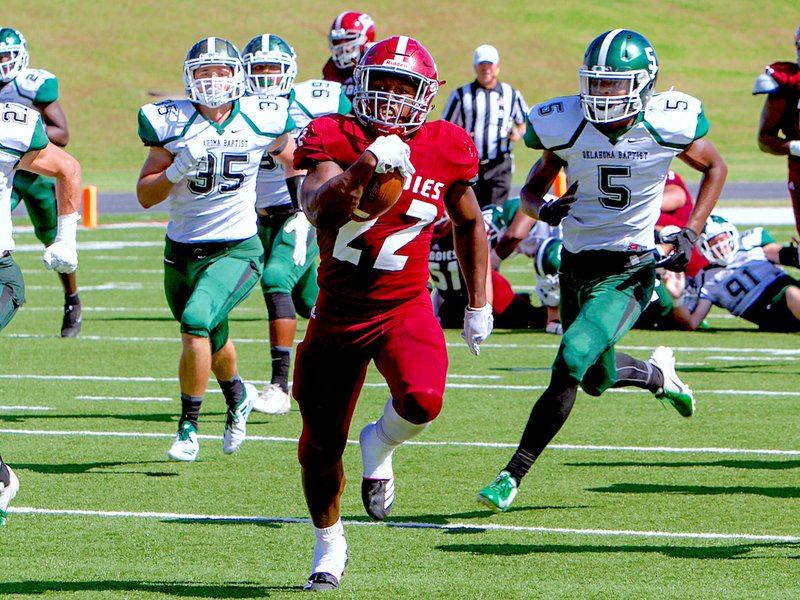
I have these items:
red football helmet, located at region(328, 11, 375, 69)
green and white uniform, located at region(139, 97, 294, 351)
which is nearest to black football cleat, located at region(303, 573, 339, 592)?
green and white uniform, located at region(139, 97, 294, 351)

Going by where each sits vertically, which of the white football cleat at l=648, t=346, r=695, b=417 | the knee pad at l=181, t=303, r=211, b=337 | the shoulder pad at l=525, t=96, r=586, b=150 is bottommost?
the white football cleat at l=648, t=346, r=695, b=417

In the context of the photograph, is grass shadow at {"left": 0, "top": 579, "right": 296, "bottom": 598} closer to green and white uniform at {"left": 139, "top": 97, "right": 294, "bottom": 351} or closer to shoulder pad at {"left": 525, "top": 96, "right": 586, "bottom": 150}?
green and white uniform at {"left": 139, "top": 97, "right": 294, "bottom": 351}

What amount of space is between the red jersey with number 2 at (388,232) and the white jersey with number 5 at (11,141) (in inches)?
60.9

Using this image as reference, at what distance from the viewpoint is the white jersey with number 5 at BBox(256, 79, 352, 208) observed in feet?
26.9

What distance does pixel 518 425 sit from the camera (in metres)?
7.38

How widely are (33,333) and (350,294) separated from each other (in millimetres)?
6990

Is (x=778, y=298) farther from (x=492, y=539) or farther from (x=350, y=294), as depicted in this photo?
(x=350, y=294)

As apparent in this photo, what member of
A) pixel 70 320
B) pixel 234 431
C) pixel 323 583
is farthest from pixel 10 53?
pixel 323 583

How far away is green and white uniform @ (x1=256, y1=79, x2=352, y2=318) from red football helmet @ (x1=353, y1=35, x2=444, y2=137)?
3.55 meters

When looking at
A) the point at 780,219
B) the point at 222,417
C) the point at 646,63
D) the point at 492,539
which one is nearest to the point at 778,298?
the point at 222,417

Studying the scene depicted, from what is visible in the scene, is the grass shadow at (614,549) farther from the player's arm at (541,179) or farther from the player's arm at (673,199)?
the player's arm at (673,199)

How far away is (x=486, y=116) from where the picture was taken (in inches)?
534

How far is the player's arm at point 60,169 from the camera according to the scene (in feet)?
18.8

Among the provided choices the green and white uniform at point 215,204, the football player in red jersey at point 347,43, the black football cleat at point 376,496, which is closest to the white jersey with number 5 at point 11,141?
the green and white uniform at point 215,204
